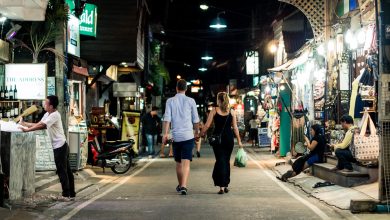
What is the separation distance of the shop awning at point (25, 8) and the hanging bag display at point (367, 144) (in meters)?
6.86

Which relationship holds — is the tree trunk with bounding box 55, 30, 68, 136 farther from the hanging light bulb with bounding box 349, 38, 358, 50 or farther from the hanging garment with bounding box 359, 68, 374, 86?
the hanging garment with bounding box 359, 68, 374, 86

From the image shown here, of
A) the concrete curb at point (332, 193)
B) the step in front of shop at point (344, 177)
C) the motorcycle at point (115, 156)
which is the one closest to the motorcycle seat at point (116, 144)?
the motorcycle at point (115, 156)

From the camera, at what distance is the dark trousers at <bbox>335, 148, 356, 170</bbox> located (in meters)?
12.7

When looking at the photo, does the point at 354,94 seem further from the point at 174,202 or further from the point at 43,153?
the point at 43,153

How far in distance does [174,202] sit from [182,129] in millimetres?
1632

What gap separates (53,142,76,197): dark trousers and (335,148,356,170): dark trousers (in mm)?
5666

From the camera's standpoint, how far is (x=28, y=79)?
14.1 m

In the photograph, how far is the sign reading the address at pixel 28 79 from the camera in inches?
554

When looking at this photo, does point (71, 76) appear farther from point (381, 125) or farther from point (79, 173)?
point (381, 125)

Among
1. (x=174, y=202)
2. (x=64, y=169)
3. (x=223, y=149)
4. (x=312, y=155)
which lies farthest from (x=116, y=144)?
(x=174, y=202)

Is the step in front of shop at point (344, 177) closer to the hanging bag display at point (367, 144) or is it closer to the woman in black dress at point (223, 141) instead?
the hanging bag display at point (367, 144)

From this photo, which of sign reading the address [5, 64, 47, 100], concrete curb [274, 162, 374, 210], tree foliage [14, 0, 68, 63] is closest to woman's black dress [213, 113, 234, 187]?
concrete curb [274, 162, 374, 210]

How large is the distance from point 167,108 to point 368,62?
4535mm

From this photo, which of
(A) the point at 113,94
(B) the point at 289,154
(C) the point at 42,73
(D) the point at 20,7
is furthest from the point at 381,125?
(A) the point at 113,94
